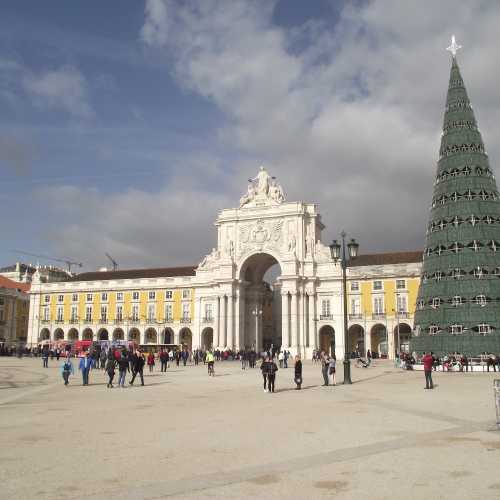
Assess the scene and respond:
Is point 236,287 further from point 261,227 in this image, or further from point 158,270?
point 158,270

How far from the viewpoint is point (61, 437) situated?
12.1m

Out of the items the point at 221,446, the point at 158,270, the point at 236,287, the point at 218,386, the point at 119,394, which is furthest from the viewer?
the point at 158,270

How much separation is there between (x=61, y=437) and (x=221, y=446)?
382cm

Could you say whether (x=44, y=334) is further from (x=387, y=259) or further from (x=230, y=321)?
(x=387, y=259)

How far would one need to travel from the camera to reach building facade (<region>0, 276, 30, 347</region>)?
322 feet

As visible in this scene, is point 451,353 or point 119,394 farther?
point 451,353

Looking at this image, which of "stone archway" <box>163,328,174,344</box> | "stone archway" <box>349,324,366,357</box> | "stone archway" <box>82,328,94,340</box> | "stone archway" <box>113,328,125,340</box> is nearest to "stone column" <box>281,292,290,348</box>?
"stone archway" <box>349,324,366,357</box>

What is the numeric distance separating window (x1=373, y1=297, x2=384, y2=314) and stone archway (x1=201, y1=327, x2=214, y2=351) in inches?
977

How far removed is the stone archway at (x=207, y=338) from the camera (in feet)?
268

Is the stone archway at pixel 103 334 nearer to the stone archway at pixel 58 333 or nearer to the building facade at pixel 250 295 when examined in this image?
the building facade at pixel 250 295

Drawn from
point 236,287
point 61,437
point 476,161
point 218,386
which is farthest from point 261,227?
point 61,437

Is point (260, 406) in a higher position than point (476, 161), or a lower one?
lower

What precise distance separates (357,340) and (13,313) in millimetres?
64169

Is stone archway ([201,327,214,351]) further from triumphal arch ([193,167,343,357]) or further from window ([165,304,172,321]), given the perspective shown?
window ([165,304,172,321])
